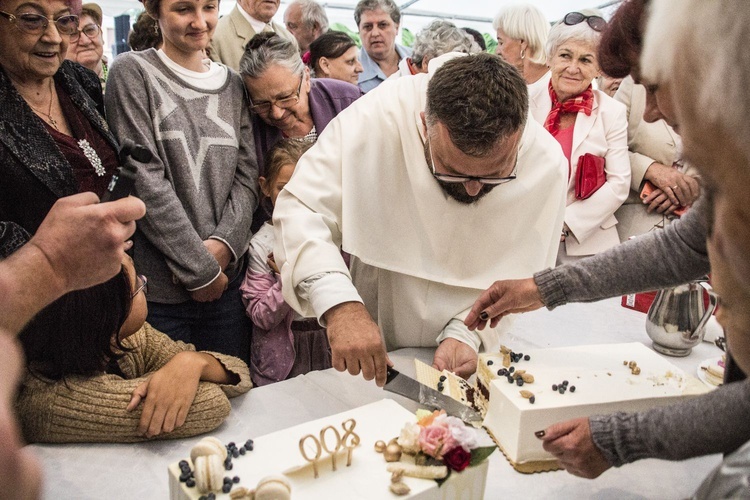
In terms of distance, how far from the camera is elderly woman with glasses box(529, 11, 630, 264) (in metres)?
3.59

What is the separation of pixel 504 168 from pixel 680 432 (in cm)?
100

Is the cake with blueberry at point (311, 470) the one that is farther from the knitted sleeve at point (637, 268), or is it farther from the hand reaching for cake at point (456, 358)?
the knitted sleeve at point (637, 268)

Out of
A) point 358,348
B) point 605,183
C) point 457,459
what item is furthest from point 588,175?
point 457,459

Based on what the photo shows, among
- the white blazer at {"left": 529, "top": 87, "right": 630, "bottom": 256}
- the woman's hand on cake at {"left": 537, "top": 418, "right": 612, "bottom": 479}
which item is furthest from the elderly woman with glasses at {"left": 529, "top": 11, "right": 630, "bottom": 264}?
Result: the woman's hand on cake at {"left": 537, "top": 418, "right": 612, "bottom": 479}

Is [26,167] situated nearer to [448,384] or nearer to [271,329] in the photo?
[271,329]

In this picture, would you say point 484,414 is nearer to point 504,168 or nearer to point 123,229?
point 504,168

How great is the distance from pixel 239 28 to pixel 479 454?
3.20 m

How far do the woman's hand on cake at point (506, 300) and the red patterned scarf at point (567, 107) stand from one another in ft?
6.73

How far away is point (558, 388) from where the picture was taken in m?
1.67

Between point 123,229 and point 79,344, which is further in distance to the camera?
point 79,344

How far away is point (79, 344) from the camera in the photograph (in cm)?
164

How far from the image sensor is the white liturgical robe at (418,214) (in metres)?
2.18

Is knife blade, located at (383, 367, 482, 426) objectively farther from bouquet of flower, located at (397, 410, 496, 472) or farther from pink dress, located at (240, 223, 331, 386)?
pink dress, located at (240, 223, 331, 386)

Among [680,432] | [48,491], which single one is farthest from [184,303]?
[680,432]
